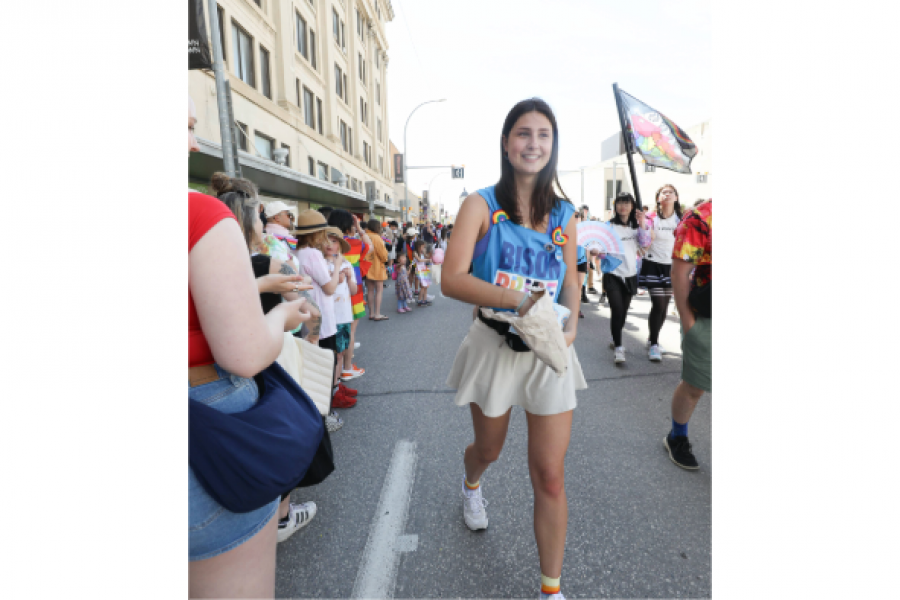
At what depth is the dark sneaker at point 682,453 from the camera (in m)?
2.78

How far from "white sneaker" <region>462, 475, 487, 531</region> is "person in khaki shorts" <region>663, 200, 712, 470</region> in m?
1.49

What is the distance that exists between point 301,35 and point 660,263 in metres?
21.7

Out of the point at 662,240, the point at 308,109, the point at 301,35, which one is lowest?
the point at 662,240

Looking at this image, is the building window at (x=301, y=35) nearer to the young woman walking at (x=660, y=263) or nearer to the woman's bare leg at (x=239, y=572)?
the young woman walking at (x=660, y=263)

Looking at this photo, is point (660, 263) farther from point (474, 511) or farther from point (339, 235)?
point (474, 511)

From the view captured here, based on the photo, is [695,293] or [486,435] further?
[695,293]

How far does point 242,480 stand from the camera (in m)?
0.97

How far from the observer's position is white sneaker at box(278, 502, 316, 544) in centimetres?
222

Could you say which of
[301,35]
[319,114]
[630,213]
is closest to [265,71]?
[301,35]

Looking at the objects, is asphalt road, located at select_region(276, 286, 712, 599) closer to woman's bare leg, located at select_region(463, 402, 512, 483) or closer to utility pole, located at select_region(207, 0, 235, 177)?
woman's bare leg, located at select_region(463, 402, 512, 483)

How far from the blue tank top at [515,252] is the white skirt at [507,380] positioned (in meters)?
0.27

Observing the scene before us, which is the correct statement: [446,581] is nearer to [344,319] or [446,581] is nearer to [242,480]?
[242,480]

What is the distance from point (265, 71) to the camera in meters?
16.8

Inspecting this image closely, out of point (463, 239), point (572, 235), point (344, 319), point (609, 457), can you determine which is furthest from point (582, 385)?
point (344, 319)
